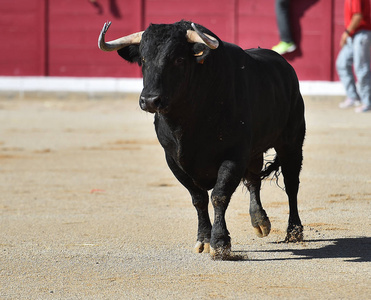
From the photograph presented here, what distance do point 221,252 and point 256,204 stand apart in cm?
76

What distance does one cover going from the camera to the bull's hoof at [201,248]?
4.25 meters

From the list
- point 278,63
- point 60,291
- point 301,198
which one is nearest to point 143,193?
point 301,198

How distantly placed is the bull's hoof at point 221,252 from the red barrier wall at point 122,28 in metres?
10.1

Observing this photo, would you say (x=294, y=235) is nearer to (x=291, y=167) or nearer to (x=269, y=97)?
(x=291, y=167)

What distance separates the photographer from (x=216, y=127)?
161 inches

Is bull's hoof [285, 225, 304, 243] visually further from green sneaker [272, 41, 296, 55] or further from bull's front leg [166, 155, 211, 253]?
green sneaker [272, 41, 296, 55]

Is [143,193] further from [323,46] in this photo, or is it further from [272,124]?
[323,46]

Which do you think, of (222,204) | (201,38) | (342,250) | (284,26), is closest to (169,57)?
(201,38)

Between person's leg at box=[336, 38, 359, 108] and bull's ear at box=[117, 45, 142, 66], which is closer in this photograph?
bull's ear at box=[117, 45, 142, 66]

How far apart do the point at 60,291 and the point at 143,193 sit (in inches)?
109

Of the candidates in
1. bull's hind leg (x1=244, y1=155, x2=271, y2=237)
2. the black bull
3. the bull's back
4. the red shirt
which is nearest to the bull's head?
the black bull

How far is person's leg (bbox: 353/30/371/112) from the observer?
464 inches

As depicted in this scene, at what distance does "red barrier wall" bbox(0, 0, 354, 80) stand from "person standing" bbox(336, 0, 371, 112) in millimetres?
1542

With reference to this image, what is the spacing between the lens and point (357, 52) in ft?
39.3
